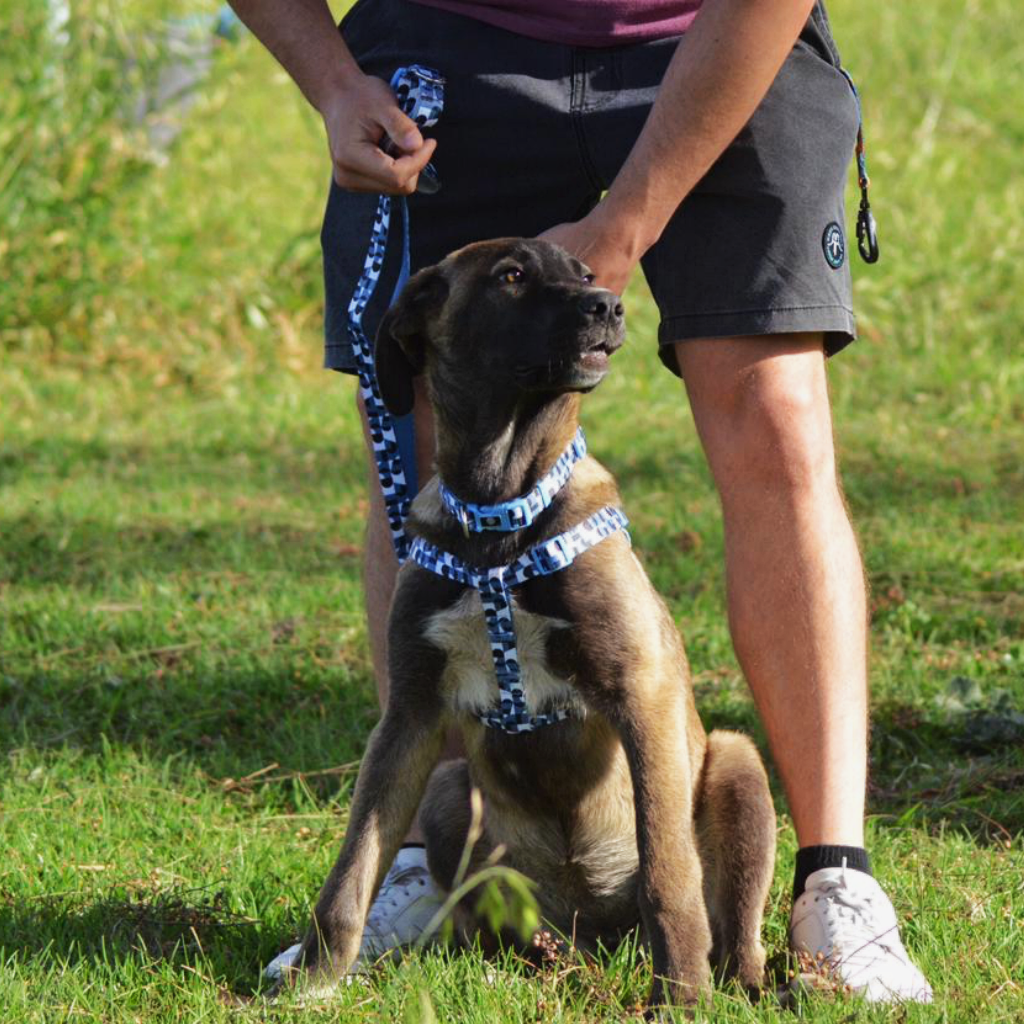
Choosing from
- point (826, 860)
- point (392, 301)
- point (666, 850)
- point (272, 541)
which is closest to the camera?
point (666, 850)

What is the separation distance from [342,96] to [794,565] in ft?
4.35

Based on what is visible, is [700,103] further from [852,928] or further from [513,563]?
[852,928]

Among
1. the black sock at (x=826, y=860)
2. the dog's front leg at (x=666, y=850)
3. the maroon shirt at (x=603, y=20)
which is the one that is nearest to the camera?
the dog's front leg at (x=666, y=850)

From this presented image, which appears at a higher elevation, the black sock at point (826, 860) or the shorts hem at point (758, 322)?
the shorts hem at point (758, 322)

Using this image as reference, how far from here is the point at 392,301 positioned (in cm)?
339

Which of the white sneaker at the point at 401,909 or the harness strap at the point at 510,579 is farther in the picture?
the white sneaker at the point at 401,909

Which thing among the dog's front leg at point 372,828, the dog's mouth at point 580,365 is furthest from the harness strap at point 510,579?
the dog's mouth at point 580,365

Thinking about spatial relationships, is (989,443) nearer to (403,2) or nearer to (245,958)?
(403,2)

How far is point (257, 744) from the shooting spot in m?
4.54

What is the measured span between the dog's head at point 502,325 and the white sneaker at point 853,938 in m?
1.07

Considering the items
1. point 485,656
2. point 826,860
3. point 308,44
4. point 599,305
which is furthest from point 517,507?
point 308,44

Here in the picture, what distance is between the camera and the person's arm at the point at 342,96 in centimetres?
319

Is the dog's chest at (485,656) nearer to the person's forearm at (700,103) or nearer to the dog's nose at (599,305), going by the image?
the dog's nose at (599,305)

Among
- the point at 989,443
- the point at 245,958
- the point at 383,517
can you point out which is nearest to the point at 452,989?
the point at 245,958
